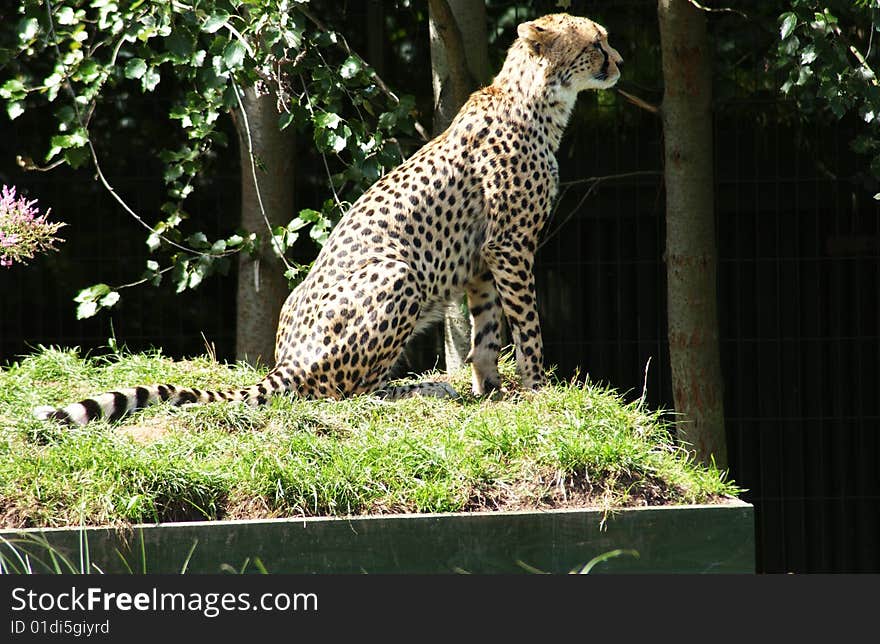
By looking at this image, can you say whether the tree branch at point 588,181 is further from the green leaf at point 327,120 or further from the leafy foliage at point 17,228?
the leafy foliage at point 17,228

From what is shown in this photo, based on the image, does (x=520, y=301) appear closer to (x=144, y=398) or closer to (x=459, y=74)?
(x=459, y=74)

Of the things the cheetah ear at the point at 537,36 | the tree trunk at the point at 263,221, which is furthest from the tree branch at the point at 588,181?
the tree trunk at the point at 263,221

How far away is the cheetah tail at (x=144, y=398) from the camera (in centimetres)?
458

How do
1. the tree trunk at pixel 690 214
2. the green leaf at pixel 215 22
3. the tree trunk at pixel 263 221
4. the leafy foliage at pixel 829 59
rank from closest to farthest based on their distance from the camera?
the leafy foliage at pixel 829 59
the green leaf at pixel 215 22
the tree trunk at pixel 690 214
the tree trunk at pixel 263 221

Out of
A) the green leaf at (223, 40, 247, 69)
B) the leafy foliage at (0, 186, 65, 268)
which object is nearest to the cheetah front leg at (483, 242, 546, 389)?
the green leaf at (223, 40, 247, 69)

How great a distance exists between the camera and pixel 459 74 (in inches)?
237

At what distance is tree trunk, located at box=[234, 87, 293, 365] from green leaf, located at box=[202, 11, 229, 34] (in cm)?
148

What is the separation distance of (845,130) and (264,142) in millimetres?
3516

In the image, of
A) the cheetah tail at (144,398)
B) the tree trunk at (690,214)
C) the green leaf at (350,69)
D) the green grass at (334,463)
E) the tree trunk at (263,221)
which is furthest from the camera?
the tree trunk at (263,221)

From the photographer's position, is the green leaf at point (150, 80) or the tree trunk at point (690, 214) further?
the tree trunk at point (690, 214)

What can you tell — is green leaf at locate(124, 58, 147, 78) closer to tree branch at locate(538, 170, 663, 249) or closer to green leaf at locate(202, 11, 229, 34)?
green leaf at locate(202, 11, 229, 34)

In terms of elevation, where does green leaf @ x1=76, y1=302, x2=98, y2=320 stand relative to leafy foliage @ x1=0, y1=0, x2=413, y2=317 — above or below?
below

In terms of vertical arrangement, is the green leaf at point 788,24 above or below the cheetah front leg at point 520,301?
above

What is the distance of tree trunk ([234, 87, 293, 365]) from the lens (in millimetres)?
6590
